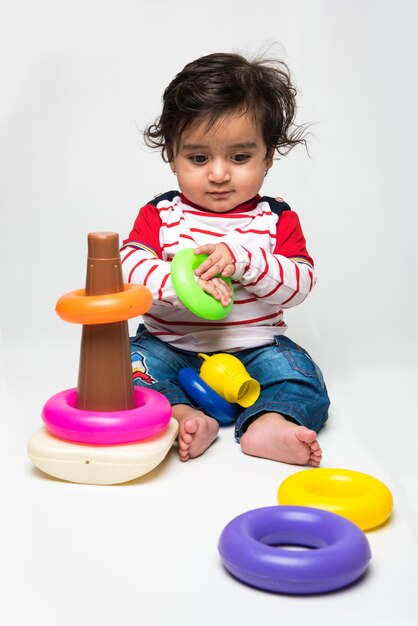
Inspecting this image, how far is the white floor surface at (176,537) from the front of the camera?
1.51 metres

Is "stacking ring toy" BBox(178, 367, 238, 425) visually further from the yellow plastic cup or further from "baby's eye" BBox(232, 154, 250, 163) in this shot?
"baby's eye" BBox(232, 154, 250, 163)

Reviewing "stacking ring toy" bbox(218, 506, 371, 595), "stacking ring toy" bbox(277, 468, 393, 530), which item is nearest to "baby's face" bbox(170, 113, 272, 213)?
"stacking ring toy" bbox(277, 468, 393, 530)

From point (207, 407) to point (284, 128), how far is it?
2.30 ft

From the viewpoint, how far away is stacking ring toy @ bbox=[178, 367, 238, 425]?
2.22 m

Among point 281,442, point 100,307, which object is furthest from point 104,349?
point 281,442

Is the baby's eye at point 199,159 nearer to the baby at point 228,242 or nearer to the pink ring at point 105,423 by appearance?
the baby at point 228,242

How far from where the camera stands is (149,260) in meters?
2.33

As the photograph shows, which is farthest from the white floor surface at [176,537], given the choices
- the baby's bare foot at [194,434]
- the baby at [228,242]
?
the baby at [228,242]

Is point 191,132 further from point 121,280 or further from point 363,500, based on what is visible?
point 363,500

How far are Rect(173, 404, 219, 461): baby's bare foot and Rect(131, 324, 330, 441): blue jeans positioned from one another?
0.08 meters

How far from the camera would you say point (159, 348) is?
2408 millimetres

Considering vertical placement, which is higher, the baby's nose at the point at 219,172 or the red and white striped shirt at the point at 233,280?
the baby's nose at the point at 219,172

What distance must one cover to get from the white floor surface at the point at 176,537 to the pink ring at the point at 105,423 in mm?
88

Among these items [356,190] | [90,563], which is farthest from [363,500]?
[356,190]
